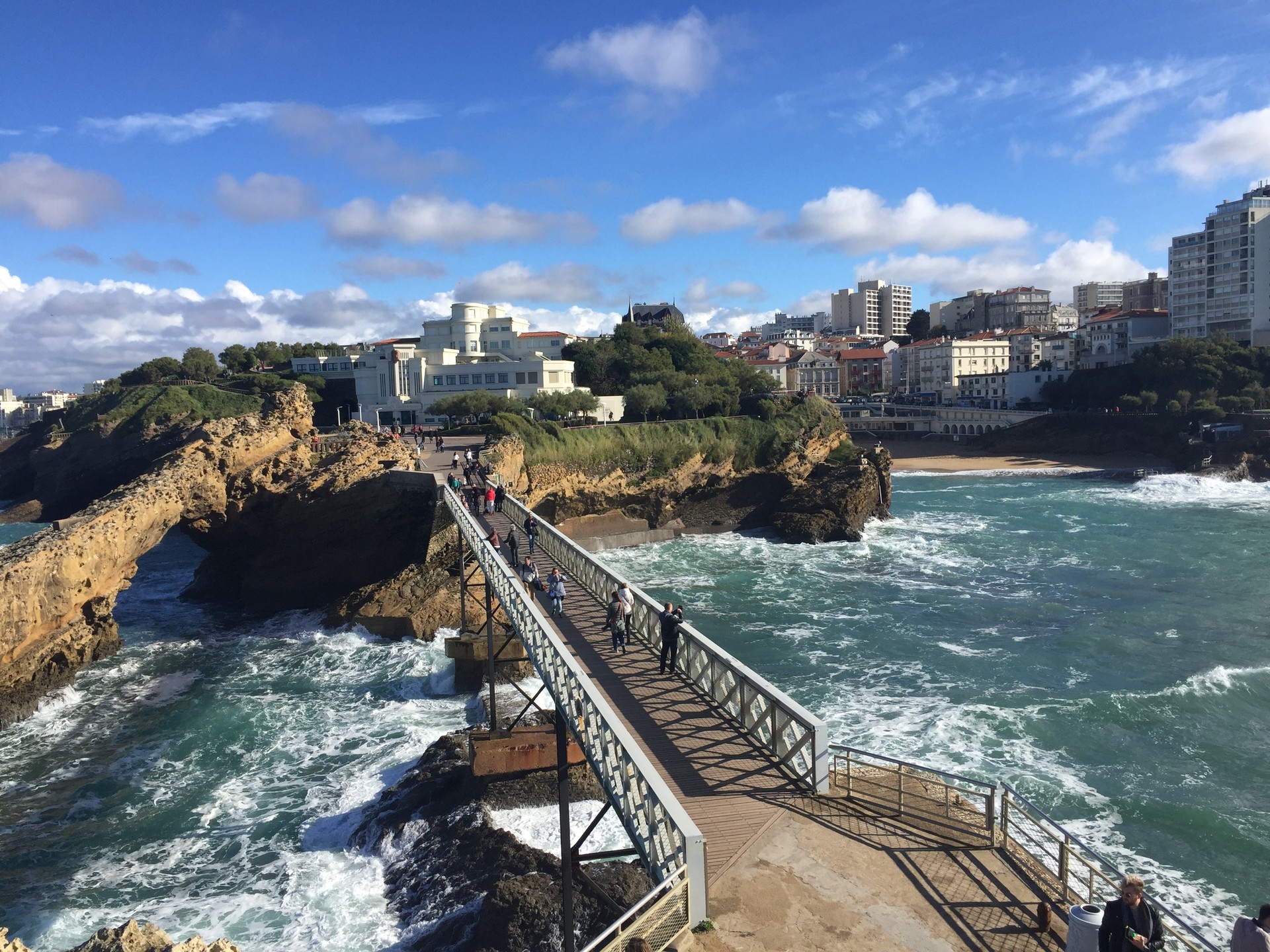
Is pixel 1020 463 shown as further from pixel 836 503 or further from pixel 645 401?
pixel 836 503

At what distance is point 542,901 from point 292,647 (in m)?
18.9

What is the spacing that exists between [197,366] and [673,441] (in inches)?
2429

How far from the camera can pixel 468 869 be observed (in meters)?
14.4

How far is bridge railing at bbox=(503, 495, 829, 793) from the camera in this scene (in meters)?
9.99

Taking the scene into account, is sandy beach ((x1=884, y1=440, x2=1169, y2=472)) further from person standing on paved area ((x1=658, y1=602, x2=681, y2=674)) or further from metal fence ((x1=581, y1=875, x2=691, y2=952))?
metal fence ((x1=581, y1=875, x2=691, y2=952))

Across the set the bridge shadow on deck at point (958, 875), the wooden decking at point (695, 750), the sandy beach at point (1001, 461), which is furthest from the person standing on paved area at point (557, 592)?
the sandy beach at point (1001, 461)

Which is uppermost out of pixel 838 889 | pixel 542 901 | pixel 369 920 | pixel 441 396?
pixel 441 396

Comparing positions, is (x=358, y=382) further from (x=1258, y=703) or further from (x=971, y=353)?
(x=971, y=353)

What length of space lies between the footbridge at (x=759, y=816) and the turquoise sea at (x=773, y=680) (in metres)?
4.74

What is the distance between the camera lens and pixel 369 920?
45.5 feet

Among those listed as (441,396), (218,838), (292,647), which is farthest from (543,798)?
(441,396)

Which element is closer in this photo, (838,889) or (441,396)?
(838,889)

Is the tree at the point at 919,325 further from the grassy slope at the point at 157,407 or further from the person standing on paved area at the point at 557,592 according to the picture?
the person standing on paved area at the point at 557,592

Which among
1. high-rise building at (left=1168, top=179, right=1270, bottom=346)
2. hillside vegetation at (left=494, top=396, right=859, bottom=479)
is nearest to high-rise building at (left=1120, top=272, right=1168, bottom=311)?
high-rise building at (left=1168, top=179, right=1270, bottom=346)
